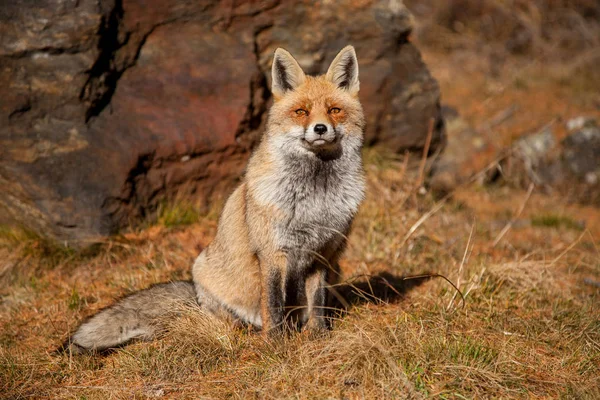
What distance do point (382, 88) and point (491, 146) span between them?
11.3 ft

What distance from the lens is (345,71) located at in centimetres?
407

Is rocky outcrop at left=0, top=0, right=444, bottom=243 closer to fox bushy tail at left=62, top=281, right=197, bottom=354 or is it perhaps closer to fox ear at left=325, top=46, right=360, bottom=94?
fox bushy tail at left=62, top=281, right=197, bottom=354

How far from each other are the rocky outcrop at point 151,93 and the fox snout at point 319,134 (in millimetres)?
2557

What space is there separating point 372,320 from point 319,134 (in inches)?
57.2

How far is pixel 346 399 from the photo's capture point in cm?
303

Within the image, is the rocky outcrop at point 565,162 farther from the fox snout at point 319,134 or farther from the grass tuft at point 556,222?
the fox snout at point 319,134

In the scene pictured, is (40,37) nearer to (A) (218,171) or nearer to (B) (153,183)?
(B) (153,183)

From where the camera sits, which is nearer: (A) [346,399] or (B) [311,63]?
(A) [346,399]

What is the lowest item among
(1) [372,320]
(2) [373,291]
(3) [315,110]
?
(2) [373,291]

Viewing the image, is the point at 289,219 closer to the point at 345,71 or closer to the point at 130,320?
the point at 345,71

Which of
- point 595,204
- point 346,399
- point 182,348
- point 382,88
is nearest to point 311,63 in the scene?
point 382,88

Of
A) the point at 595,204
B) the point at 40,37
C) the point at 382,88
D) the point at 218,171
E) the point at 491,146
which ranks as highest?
the point at 40,37

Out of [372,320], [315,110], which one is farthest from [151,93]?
[372,320]

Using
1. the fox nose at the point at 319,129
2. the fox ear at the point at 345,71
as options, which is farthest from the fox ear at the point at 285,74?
the fox nose at the point at 319,129
